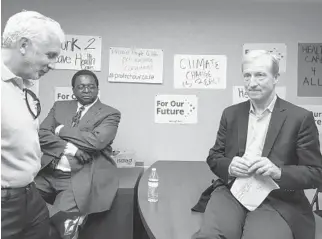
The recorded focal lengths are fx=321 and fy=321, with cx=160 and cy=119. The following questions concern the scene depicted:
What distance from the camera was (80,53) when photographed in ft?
8.31

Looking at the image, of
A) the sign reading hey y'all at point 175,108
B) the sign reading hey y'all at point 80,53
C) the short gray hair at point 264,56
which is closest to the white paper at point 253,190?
the short gray hair at point 264,56

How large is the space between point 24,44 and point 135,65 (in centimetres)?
155

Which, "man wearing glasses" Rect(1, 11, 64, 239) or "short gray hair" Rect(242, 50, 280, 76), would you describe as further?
"short gray hair" Rect(242, 50, 280, 76)

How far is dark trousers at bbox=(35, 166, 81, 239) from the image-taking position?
5.23 ft

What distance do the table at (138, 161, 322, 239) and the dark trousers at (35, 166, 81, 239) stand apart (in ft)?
1.24

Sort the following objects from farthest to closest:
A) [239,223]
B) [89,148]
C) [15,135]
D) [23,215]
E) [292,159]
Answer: [89,148] → [292,159] → [239,223] → [23,215] → [15,135]

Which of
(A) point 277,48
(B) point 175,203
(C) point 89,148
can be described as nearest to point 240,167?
(B) point 175,203

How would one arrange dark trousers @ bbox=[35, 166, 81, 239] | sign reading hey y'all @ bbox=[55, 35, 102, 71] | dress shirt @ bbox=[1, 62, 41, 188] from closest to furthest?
1. dress shirt @ bbox=[1, 62, 41, 188]
2. dark trousers @ bbox=[35, 166, 81, 239]
3. sign reading hey y'all @ bbox=[55, 35, 102, 71]

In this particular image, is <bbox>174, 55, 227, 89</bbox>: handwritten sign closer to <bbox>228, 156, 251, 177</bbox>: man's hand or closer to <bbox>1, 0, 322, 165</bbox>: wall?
<bbox>1, 0, 322, 165</bbox>: wall

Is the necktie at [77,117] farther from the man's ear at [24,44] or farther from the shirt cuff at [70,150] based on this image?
the man's ear at [24,44]

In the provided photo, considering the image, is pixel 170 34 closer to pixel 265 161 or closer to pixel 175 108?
pixel 175 108

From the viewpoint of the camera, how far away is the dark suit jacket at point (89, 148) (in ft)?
5.97

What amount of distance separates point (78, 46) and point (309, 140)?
1864 mm

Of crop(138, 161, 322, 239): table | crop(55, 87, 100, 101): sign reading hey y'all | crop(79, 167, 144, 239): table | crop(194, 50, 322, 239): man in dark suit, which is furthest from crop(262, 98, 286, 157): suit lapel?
crop(55, 87, 100, 101): sign reading hey y'all
